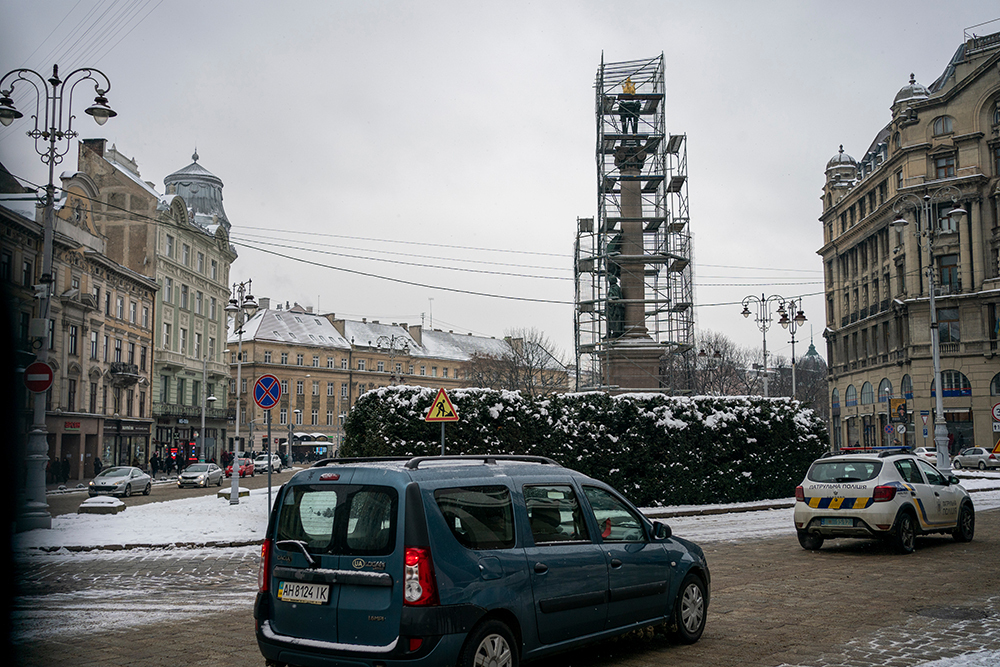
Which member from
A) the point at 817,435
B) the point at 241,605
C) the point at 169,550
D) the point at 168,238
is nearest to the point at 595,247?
the point at 817,435

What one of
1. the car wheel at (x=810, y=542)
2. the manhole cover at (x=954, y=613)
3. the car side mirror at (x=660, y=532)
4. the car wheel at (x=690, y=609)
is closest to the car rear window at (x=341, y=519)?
the car side mirror at (x=660, y=532)

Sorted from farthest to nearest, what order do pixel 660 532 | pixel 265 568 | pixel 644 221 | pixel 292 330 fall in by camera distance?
pixel 292 330
pixel 644 221
pixel 660 532
pixel 265 568

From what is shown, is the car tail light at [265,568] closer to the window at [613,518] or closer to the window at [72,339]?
the window at [613,518]

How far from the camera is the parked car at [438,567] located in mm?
5680

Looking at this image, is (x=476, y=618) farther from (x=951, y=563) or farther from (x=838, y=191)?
(x=838, y=191)

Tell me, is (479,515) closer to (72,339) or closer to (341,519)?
(341,519)

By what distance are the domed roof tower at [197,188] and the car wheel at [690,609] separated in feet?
247

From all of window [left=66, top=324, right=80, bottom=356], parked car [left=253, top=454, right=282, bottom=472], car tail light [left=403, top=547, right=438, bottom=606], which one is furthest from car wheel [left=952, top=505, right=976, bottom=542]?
parked car [left=253, top=454, right=282, bottom=472]

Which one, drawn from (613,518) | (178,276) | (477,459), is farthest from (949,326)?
(477,459)

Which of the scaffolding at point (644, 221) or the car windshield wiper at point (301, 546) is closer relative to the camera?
the car windshield wiper at point (301, 546)

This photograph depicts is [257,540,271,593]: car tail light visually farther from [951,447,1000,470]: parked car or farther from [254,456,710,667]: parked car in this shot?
[951,447,1000,470]: parked car

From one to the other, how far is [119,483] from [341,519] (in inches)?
1273

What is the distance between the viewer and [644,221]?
1325 inches

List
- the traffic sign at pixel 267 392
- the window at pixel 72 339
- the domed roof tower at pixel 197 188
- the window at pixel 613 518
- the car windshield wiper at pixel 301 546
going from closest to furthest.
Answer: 1. the car windshield wiper at pixel 301 546
2. the window at pixel 613 518
3. the traffic sign at pixel 267 392
4. the window at pixel 72 339
5. the domed roof tower at pixel 197 188
